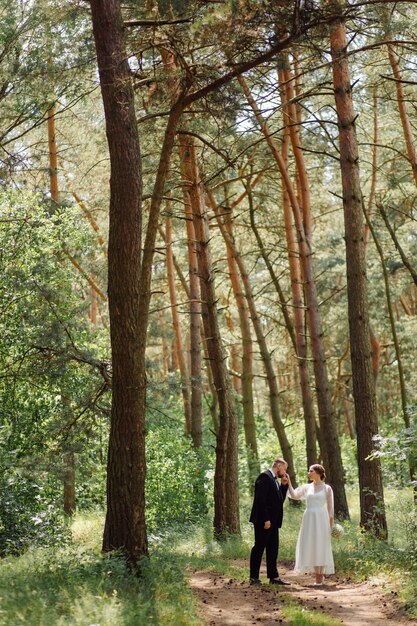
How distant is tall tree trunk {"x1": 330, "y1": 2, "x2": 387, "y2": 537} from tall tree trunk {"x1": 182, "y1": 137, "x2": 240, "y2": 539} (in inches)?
110

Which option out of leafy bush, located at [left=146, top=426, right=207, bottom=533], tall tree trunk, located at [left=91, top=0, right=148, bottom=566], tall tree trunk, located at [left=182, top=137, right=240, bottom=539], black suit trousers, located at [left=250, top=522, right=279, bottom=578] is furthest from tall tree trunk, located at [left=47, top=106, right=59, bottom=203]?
black suit trousers, located at [left=250, top=522, right=279, bottom=578]

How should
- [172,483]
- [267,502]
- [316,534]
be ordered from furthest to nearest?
[172,483] < [316,534] < [267,502]

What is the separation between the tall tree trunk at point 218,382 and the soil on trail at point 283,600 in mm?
3639

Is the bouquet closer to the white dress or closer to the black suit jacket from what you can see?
the white dress

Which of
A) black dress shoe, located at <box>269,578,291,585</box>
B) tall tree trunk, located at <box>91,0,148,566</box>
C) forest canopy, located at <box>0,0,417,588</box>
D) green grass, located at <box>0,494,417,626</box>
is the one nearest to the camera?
green grass, located at <box>0,494,417,626</box>

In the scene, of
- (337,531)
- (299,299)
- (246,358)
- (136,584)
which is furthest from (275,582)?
(246,358)

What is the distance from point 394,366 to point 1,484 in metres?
23.0

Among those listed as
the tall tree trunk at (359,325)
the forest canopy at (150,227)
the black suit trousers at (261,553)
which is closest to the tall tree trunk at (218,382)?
the forest canopy at (150,227)

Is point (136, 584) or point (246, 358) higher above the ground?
point (246, 358)

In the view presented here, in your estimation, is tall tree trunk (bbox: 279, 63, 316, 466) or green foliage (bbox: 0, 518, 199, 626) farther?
tall tree trunk (bbox: 279, 63, 316, 466)

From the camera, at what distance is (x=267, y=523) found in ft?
35.0

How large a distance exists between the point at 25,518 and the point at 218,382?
4.11m

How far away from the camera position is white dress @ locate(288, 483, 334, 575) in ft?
35.9

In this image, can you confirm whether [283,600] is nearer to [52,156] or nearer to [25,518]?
[25,518]
